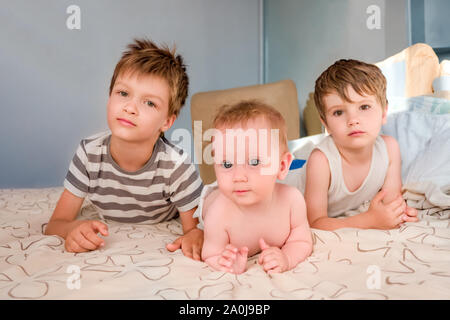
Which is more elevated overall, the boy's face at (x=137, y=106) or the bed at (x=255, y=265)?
the boy's face at (x=137, y=106)

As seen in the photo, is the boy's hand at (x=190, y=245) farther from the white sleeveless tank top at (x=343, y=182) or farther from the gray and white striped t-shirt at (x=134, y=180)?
the white sleeveless tank top at (x=343, y=182)

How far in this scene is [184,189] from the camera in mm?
1149

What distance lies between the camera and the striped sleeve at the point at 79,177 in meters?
1.15

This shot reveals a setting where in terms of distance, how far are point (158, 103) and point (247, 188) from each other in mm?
429

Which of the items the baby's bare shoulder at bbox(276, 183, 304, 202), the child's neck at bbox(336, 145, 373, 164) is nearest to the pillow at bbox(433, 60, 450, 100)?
the child's neck at bbox(336, 145, 373, 164)

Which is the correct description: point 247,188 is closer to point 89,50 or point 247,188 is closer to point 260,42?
point 89,50

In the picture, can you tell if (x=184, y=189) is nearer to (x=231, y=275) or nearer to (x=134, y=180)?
(x=134, y=180)

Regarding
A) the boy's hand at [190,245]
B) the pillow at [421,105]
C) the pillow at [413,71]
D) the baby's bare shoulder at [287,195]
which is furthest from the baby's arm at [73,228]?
Answer: the pillow at [413,71]

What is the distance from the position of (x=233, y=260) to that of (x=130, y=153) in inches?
20.6

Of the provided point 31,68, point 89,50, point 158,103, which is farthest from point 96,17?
point 158,103

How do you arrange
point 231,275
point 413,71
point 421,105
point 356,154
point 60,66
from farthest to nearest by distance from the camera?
point 60,66, point 413,71, point 421,105, point 356,154, point 231,275

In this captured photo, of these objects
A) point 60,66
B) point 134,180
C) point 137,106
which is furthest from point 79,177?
point 60,66

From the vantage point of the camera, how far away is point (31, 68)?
2209 mm

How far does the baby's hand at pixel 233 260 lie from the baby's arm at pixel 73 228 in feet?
0.96
